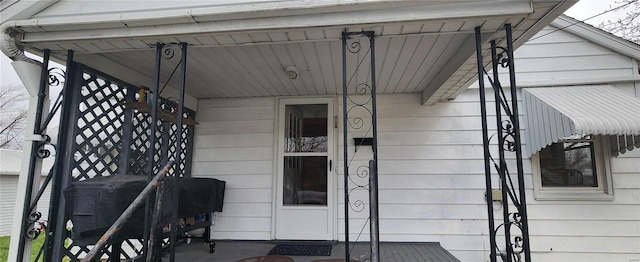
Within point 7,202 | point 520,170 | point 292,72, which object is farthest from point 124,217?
point 7,202

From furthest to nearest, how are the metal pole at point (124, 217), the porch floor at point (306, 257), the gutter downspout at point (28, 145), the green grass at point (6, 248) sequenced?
the green grass at point (6, 248)
the porch floor at point (306, 257)
the gutter downspout at point (28, 145)
the metal pole at point (124, 217)

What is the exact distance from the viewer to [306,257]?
3.61 m

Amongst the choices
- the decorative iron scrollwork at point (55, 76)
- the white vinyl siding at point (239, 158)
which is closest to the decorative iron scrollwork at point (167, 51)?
the decorative iron scrollwork at point (55, 76)

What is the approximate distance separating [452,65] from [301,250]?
269 centimetres

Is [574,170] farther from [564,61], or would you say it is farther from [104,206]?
[104,206]

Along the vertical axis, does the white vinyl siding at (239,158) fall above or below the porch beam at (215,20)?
below

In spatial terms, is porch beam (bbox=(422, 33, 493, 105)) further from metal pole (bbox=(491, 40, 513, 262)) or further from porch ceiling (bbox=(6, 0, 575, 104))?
metal pole (bbox=(491, 40, 513, 262))

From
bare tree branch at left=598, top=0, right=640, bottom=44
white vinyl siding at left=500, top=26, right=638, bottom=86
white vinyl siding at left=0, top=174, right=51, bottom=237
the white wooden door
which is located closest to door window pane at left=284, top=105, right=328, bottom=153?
the white wooden door

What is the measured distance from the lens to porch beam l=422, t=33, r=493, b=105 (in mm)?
2662

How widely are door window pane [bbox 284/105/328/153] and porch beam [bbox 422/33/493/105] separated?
1.39m

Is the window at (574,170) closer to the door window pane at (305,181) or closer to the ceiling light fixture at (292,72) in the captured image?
the door window pane at (305,181)

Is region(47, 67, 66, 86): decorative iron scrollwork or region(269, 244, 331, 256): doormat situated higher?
region(47, 67, 66, 86): decorative iron scrollwork

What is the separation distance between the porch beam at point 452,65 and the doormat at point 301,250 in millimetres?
2274

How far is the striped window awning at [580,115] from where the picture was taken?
10.4 ft
